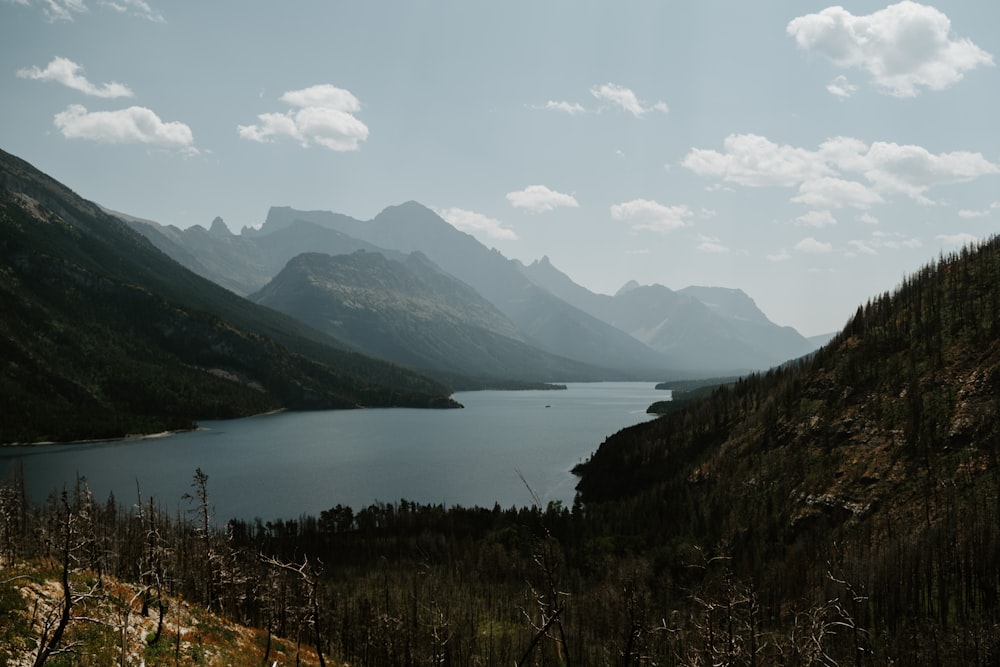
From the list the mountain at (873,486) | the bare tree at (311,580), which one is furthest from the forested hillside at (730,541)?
the bare tree at (311,580)

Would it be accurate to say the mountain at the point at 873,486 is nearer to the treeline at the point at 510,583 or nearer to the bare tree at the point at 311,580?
the treeline at the point at 510,583

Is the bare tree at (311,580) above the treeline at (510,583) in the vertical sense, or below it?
above

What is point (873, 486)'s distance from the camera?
96250 millimetres

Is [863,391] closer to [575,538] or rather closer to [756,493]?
[756,493]

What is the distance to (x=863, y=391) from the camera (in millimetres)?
117812

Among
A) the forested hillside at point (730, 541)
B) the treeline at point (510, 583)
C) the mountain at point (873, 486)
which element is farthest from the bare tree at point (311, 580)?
the mountain at point (873, 486)

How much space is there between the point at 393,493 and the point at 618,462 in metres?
69.1

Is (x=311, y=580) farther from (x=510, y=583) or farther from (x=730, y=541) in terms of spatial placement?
(x=730, y=541)

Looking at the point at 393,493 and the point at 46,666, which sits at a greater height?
the point at 46,666

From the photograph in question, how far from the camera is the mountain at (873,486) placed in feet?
227

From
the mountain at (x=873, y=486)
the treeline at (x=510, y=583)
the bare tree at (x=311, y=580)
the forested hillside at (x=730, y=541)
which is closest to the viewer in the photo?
the bare tree at (x=311, y=580)

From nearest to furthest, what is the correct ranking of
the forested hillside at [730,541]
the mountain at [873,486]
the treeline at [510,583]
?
the treeline at [510,583], the forested hillside at [730,541], the mountain at [873,486]

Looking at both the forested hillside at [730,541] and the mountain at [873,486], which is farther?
the mountain at [873,486]

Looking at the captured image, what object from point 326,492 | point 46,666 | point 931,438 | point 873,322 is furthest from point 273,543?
point 873,322
